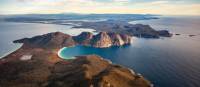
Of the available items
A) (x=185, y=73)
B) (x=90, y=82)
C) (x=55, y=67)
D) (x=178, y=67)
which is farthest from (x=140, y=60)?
(x=90, y=82)

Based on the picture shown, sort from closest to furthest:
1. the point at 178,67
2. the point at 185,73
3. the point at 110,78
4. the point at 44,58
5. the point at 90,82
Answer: the point at 90,82 → the point at 110,78 → the point at 185,73 → the point at 178,67 → the point at 44,58

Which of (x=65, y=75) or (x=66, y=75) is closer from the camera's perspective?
(x=66, y=75)

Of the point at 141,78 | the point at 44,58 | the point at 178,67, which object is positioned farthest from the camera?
the point at 44,58

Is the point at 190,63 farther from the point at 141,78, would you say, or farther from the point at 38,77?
the point at 38,77

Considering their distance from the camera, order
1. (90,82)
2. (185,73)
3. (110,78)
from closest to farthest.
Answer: (90,82) < (110,78) < (185,73)

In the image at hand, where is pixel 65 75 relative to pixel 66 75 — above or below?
below

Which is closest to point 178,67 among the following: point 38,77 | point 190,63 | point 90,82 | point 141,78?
point 190,63

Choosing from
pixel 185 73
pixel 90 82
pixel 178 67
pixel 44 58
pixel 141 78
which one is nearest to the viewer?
pixel 90 82

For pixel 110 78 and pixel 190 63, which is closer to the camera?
pixel 110 78

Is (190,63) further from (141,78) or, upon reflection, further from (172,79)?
(141,78)

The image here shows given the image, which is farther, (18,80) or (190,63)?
(190,63)
